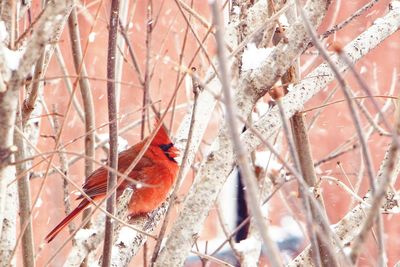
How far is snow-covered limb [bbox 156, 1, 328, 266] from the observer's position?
4.79 ft

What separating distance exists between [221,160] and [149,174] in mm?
1484

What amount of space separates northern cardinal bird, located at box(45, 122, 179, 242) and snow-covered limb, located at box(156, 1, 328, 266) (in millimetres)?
1151

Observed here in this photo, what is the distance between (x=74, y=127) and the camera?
5.05 metres

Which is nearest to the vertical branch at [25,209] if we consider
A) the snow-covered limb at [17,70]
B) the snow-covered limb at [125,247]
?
the snow-covered limb at [125,247]

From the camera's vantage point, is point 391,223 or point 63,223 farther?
point 391,223

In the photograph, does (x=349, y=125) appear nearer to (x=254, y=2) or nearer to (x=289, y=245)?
(x=289, y=245)

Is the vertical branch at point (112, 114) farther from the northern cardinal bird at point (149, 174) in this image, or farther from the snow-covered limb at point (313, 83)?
the northern cardinal bird at point (149, 174)

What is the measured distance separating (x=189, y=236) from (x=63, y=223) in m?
1.26

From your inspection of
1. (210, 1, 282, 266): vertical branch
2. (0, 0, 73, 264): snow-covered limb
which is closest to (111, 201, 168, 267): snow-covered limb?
(0, 0, 73, 264): snow-covered limb

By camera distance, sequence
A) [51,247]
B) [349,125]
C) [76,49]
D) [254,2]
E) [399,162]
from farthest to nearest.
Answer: [349,125]
[51,247]
[76,49]
[254,2]
[399,162]

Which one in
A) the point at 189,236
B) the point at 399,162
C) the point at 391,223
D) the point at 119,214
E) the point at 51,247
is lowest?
the point at 189,236

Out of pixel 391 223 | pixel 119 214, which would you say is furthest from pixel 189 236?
pixel 391 223

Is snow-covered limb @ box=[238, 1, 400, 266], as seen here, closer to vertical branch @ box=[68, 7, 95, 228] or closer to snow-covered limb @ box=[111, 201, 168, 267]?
snow-covered limb @ box=[111, 201, 168, 267]

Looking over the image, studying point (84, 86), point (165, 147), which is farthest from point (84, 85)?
point (165, 147)
